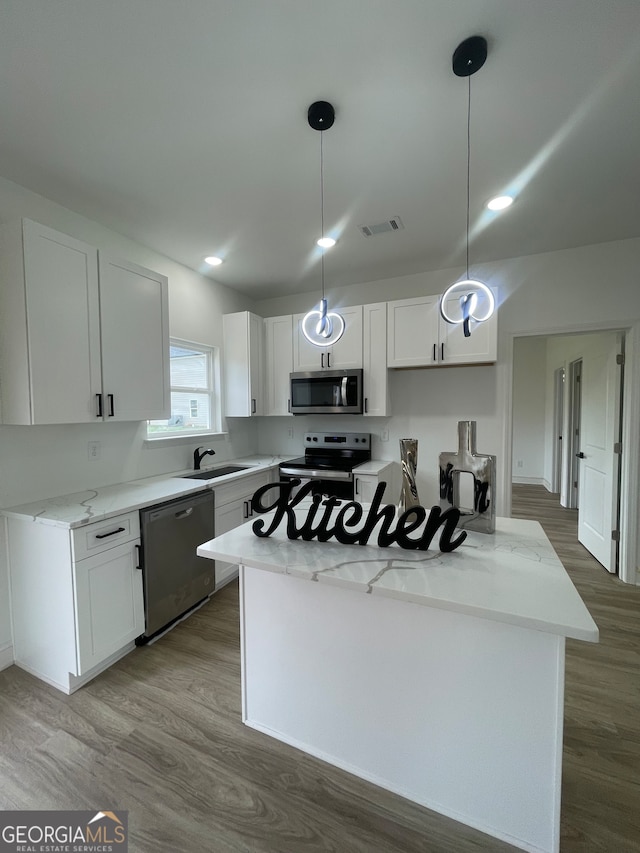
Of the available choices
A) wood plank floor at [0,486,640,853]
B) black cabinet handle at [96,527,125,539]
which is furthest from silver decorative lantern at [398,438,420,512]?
black cabinet handle at [96,527,125,539]

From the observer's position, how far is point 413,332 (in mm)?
3311

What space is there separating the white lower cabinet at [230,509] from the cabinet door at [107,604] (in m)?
0.74

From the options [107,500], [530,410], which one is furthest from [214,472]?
[530,410]

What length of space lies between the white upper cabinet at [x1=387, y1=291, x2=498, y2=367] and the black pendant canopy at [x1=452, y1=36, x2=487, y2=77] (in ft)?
5.90

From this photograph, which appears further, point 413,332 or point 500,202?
point 413,332

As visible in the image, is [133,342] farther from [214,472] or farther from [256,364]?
[256,364]

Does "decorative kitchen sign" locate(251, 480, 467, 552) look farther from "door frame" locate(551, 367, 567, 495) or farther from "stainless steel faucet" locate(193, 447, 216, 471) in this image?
"door frame" locate(551, 367, 567, 495)

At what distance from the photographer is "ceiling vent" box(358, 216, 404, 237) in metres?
2.60

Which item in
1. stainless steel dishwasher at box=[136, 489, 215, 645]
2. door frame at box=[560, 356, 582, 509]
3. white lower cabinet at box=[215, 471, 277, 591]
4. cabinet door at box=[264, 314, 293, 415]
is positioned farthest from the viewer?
door frame at box=[560, 356, 582, 509]

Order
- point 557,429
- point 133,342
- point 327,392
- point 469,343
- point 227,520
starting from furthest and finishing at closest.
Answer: point 557,429, point 327,392, point 469,343, point 227,520, point 133,342

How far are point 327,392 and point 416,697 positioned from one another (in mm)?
2657

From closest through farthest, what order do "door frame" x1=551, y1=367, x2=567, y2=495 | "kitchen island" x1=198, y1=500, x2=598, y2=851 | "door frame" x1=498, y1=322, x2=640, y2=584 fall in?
"kitchen island" x1=198, y1=500, x2=598, y2=851, "door frame" x1=498, y1=322, x2=640, y2=584, "door frame" x1=551, y1=367, x2=567, y2=495

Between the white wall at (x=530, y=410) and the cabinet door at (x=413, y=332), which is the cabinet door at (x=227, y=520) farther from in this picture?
the white wall at (x=530, y=410)

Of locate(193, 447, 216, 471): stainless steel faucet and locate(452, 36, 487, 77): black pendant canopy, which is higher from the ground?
locate(452, 36, 487, 77): black pendant canopy
